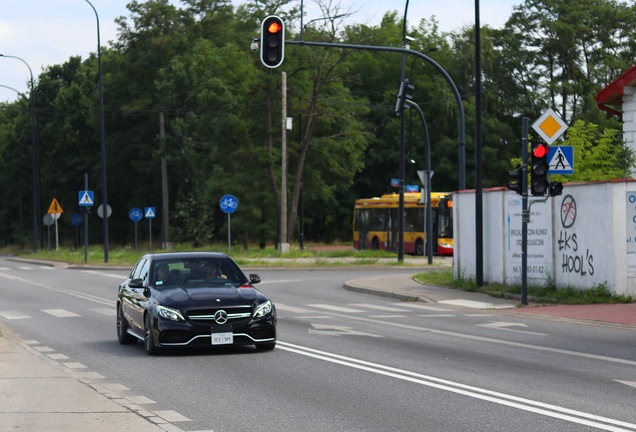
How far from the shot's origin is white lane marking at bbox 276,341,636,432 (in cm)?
992

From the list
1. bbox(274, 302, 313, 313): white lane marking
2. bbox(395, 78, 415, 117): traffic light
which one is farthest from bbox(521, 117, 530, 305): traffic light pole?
bbox(395, 78, 415, 117): traffic light

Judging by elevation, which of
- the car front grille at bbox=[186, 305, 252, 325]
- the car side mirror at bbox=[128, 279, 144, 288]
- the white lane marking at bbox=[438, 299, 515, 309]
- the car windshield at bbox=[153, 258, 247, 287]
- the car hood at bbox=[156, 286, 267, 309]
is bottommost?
the white lane marking at bbox=[438, 299, 515, 309]

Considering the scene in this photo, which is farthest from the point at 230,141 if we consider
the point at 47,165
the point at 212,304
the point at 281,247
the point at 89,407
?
the point at 89,407

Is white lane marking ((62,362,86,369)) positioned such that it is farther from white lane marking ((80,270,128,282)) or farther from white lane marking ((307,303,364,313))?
white lane marking ((80,270,128,282))

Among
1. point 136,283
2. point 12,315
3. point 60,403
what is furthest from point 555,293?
point 60,403

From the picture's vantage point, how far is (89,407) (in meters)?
11.0

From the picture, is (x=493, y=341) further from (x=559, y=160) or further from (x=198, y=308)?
(x=559, y=160)

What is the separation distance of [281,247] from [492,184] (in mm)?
30642

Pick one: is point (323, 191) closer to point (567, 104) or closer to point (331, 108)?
point (331, 108)

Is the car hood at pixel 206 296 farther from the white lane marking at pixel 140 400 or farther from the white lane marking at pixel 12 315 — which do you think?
the white lane marking at pixel 12 315

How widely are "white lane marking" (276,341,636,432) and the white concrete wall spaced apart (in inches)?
409

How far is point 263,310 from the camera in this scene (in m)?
15.9

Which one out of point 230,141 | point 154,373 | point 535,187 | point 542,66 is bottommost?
point 154,373

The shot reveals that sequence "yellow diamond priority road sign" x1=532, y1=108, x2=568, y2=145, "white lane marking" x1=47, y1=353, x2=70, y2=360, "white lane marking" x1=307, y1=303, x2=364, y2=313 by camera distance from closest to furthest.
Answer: "white lane marking" x1=47, y1=353, x2=70, y2=360, "yellow diamond priority road sign" x1=532, y1=108, x2=568, y2=145, "white lane marking" x1=307, y1=303, x2=364, y2=313
